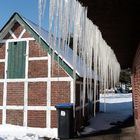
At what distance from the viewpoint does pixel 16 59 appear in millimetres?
13430

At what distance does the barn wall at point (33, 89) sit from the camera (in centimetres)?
1234

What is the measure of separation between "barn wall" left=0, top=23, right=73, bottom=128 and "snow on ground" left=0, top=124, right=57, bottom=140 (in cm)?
19

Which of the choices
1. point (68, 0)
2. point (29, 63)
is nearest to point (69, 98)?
point (29, 63)

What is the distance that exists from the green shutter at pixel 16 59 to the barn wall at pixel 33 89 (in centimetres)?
17

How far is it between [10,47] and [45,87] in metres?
2.37

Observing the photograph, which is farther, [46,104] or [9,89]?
[9,89]

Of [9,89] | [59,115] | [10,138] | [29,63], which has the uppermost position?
[29,63]

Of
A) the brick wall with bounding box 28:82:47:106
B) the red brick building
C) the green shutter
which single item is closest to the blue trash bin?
the red brick building

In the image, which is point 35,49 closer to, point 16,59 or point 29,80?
point 16,59

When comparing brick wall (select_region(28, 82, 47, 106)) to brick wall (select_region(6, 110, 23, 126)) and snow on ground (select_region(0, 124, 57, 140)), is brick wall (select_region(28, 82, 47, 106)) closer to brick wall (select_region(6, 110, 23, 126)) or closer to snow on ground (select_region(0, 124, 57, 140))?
brick wall (select_region(6, 110, 23, 126))

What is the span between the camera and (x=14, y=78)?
527 inches

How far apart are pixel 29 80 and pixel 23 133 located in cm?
213

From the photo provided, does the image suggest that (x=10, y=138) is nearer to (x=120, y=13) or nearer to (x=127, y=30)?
(x=127, y=30)

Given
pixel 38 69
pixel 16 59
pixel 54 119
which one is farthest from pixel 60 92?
pixel 16 59
